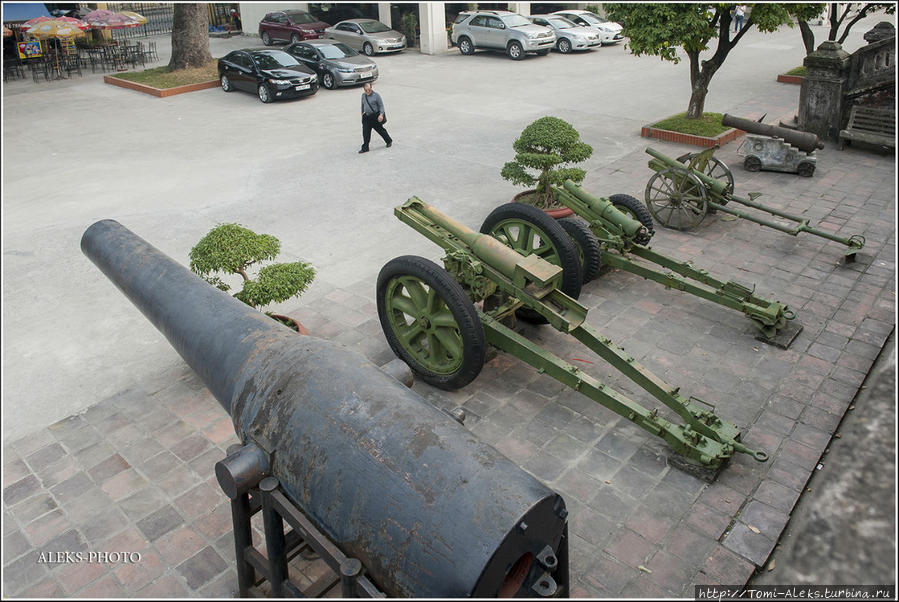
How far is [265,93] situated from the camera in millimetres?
17797

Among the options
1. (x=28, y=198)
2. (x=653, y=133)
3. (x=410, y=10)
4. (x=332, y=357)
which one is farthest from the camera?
(x=410, y=10)

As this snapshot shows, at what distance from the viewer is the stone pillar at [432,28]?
79.4 feet

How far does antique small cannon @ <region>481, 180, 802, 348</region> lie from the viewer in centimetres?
669

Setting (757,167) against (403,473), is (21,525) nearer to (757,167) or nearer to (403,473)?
(403,473)

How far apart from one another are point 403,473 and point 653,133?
12.1 metres

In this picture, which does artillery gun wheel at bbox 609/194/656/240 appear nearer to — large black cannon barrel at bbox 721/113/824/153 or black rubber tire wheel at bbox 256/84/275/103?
large black cannon barrel at bbox 721/113/824/153

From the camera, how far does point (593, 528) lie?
4.65 meters

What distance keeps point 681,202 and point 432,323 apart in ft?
15.4

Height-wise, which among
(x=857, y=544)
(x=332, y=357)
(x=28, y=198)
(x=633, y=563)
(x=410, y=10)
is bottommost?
(x=633, y=563)

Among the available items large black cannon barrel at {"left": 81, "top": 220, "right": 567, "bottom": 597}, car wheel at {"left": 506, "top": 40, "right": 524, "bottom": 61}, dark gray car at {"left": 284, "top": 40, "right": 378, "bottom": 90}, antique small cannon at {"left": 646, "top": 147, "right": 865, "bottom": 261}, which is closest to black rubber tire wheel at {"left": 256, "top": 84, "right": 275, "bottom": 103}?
dark gray car at {"left": 284, "top": 40, "right": 378, "bottom": 90}

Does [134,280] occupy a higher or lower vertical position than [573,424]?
higher

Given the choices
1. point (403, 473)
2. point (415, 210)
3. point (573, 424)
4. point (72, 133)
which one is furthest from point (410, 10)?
point (403, 473)

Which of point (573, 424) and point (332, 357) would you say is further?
point (573, 424)

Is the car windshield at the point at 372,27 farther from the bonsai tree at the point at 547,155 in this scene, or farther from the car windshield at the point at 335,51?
the bonsai tree at the point at 547,155
